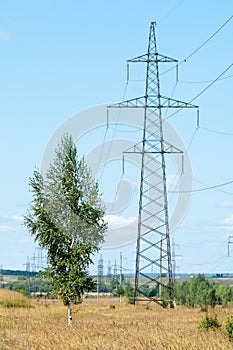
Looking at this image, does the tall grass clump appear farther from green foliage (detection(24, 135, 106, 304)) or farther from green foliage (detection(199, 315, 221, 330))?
green foliage (detection(199, 315, 221, 330))

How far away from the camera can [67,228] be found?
133 feet

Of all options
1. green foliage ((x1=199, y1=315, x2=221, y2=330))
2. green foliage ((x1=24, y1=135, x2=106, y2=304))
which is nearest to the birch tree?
green foliage ((x1=24, y1=135, x2=106, y2=304))

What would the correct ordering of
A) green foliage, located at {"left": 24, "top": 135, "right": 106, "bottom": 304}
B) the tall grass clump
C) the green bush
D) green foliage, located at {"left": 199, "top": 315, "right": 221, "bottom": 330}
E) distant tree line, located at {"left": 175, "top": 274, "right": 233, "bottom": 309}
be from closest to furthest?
green foliage, located at {"left": 199, "top": 315, "right": 221, "bottom": 330} → green foliage, located at {"left": 24, "top": 135, "right": 106, "bottom": 304} → the green bush → the tall grass clump → distant tree line, located at {"left": 175, "top": 274, "right": 233, "bottom": 309}

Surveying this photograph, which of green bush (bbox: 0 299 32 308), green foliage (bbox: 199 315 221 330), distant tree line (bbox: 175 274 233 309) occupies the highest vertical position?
distant tree line (bbox: 175 274 233 309)

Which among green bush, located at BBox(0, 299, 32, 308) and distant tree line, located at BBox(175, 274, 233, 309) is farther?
distant tree line, located at BBox(175, 274, 233, 309)

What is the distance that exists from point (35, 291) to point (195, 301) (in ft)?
239

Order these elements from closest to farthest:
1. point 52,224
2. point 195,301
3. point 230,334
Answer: point 230,334, point 52,224, point 195,301

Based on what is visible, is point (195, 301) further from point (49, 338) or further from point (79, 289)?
point (49, 338)

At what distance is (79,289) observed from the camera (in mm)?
40469

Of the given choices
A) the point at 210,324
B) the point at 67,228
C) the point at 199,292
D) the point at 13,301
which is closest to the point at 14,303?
the point at 13,301

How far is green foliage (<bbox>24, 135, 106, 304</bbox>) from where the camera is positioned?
132 ft

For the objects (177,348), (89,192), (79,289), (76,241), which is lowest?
(177,348)

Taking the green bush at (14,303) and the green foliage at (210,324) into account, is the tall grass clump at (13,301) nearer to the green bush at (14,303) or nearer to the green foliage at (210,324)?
the green bush at (14,303)

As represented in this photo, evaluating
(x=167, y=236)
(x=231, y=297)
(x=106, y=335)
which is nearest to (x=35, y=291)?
(x=231, y=297)
